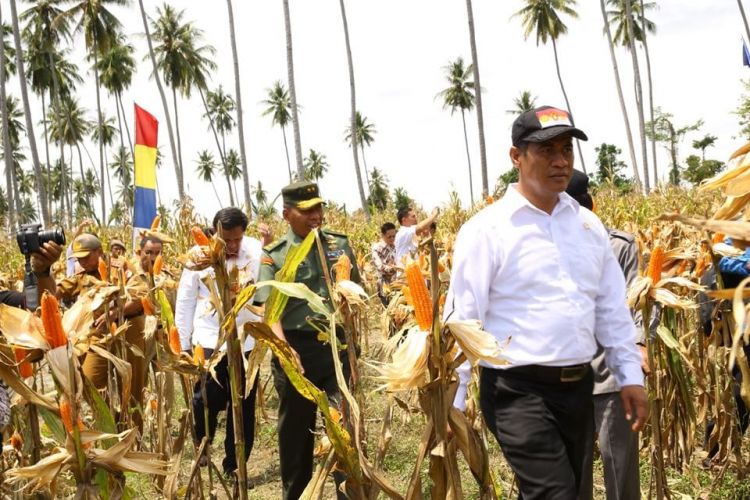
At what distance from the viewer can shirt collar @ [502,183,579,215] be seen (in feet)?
7.23

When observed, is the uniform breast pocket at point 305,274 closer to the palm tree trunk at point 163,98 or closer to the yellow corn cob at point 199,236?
the yellow corn cob at point 199,236

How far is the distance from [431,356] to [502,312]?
562mm

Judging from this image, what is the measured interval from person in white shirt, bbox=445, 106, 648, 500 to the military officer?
1.31 metres

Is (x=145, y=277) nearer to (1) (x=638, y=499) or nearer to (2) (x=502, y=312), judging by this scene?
(2) (x=502, y=312)

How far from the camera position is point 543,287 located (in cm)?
213

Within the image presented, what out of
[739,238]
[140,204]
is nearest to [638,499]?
[739,238]

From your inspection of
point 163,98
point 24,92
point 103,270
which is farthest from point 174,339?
point 163,98

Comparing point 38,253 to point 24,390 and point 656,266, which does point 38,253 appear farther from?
point 656,266

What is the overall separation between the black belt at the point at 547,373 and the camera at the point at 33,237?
1705 mm

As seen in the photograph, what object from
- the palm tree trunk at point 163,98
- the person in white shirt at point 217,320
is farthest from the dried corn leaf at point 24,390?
the palm tree trunk at point 163,98

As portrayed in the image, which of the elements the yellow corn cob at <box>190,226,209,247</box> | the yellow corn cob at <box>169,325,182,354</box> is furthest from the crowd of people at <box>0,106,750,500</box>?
the yellow corn cob at <box>169,325,182,354</box>

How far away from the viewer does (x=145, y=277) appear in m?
3.40

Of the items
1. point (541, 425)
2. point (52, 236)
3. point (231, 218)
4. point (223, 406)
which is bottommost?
point (223, 406)

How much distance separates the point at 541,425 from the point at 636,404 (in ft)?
1.20
